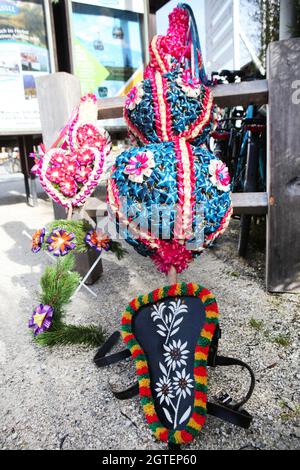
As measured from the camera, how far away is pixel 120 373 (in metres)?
1.09

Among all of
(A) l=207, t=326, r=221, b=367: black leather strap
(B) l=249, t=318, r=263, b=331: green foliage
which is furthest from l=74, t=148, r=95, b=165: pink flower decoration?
(B) l=249, t=318, r=263, b=331: green foliage

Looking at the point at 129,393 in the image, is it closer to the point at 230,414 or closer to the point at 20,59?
the point at 230,414

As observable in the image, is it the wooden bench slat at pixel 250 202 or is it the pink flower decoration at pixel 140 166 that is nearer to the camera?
the pink flower decoration at pixel 140 166

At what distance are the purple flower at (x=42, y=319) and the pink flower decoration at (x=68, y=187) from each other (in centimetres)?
43

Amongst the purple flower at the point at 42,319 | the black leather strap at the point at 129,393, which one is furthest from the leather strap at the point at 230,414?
the purple flower at the point at 42,319

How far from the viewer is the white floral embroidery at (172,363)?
862 millimetres

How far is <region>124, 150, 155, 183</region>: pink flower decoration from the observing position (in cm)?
86

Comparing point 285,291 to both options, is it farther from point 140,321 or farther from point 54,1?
point 54,1

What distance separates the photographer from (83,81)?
10.2ft

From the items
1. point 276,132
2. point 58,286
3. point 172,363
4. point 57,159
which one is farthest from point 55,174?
point 276,132

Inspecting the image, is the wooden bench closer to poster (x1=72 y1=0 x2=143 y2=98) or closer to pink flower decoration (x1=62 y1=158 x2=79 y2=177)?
pink flower decoration (x1=62 y1=158 x2=79 y2=177)

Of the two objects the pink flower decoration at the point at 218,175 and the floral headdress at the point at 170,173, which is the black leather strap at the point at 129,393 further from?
the pink flower decoration at the point at 218,175
